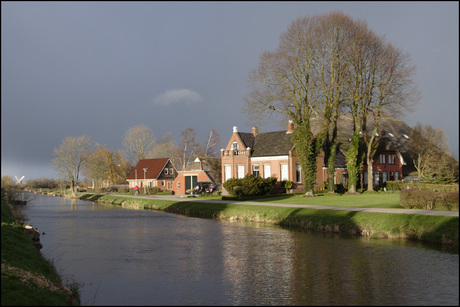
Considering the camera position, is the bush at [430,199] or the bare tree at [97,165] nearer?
the bush at [430,199]

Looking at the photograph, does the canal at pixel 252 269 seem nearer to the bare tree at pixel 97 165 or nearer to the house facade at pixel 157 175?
the house facade at pixel 157 175

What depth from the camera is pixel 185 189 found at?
70938 mm

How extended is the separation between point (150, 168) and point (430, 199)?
78414 millimetres

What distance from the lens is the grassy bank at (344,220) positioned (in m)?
19.8

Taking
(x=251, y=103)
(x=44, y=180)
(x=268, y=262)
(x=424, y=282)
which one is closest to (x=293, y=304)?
(x=424, y=282)

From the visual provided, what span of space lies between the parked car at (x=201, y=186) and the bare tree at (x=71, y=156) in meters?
44.4

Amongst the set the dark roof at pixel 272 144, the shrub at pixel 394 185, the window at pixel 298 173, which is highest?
the dark roof at pixel 272 144

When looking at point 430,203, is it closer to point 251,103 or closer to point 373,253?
point 373,253

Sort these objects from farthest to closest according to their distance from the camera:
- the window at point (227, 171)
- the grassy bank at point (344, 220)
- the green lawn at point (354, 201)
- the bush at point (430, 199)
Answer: the window at point (227, 171), the green lawn at point (354, 201), the grassy bank at point (344, 220), the bush at point (430, 199)

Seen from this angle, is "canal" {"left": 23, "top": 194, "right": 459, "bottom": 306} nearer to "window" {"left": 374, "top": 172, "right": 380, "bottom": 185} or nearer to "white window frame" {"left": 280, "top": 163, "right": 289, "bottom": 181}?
"white window frame" {"left": 280, "top": 163, "right": 289, "bottom": 181}

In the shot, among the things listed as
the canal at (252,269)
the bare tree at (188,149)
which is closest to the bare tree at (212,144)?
the bare tree at (188,149)

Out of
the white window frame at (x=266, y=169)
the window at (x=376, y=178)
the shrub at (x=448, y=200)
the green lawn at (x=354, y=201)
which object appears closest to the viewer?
the shrub at (x=448, y=200)

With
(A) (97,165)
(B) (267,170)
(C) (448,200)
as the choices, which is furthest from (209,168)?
(C) (448,200)

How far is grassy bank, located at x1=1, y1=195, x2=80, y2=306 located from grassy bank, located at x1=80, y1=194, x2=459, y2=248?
1269 cm
